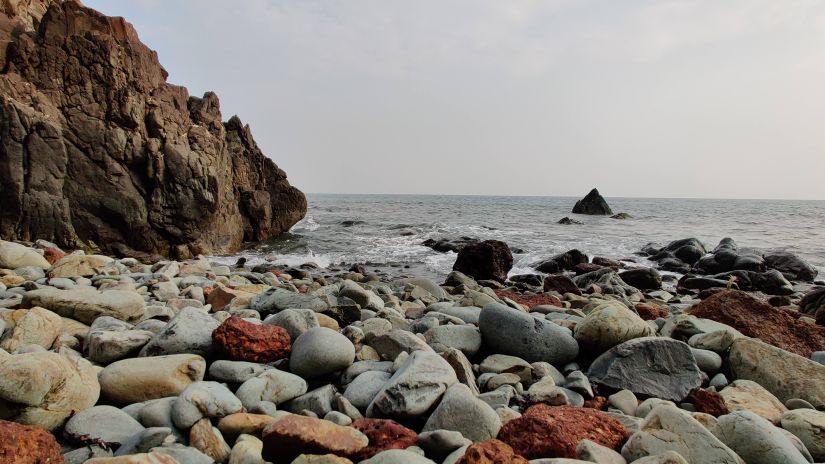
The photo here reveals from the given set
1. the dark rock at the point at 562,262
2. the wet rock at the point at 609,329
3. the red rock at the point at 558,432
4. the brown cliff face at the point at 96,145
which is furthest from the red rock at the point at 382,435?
the brown cliff face at the point at 96,145

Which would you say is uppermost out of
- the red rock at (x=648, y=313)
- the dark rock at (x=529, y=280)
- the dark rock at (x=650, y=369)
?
the dark rock at (x=650, y=369)

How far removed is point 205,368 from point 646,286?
12.3 meters

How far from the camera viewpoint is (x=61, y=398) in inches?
92.0

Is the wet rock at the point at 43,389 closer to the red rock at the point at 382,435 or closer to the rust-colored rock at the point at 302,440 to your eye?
the rust-colored rock at the point at 302,440

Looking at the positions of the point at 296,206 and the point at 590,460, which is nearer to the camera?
the point at 590,460

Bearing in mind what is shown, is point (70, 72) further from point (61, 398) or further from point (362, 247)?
point (61, 398)

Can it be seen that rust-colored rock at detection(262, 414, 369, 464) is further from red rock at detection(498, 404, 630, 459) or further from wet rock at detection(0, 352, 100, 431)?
wet rock at detection(0, 352, 100, 431)

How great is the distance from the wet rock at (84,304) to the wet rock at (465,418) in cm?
304

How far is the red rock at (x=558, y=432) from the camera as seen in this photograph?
2.28 m

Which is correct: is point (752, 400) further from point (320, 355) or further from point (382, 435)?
point (320, 355)

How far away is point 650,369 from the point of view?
136 inches

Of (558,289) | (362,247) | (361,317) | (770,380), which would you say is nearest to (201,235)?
(362,247)

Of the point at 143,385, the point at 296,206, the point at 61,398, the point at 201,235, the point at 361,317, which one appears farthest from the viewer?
the point at 296,206

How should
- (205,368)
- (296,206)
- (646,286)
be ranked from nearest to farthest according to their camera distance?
(205,368) → (646,286) → (296,206)
